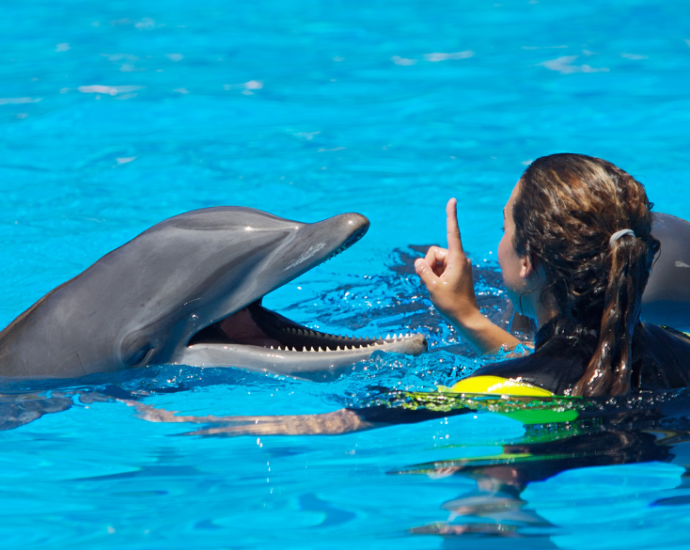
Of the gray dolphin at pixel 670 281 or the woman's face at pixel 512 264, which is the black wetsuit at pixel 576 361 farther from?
the gray dolphin at pixel 670 281

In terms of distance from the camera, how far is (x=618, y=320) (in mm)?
3529

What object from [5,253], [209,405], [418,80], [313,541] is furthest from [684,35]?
[313,541]

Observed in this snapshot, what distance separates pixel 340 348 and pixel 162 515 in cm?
129

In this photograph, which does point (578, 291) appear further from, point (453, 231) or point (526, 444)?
point (453, 231)

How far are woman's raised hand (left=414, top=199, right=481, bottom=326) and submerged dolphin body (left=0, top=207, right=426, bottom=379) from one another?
23 cm

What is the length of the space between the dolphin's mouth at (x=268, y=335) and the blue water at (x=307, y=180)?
181mm

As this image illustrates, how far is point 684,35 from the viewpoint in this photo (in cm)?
1275

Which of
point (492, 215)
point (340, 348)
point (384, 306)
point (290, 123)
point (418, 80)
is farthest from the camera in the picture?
point (418, 80)

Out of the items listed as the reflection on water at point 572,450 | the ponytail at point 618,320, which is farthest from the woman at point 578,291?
the reflection on water at point 572,450

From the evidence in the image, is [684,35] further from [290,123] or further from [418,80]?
[290,123]

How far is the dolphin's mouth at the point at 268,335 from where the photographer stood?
15.0 ft

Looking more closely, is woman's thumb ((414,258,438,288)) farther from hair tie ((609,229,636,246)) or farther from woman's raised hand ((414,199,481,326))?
hair tie ((609,229,636,246))

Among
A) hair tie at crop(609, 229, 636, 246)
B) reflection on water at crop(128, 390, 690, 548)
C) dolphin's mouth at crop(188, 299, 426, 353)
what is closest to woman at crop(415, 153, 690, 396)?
hair tie at crop(609, 229, 636, 246)

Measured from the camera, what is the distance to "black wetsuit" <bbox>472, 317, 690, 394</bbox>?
371 cm
